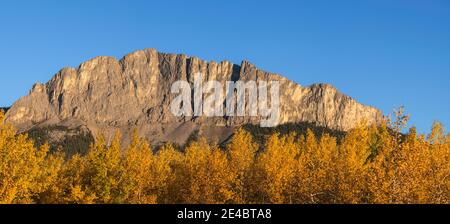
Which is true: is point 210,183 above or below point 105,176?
below

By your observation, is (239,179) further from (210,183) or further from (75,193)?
(75,193)

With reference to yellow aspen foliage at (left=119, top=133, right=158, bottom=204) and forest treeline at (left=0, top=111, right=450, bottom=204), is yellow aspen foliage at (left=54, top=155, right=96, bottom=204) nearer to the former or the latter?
forest treeline at (left=0, top=111, right=450, bottom=204)

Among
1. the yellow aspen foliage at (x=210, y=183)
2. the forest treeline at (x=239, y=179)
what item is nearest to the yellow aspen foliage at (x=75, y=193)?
the forest treeline at (x=239, y=179)

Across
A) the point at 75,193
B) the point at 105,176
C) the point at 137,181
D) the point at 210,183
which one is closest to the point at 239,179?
the point at 210,183

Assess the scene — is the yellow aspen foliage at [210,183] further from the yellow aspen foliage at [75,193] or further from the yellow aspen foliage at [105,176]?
the yellow aspen foliage at [75,193]

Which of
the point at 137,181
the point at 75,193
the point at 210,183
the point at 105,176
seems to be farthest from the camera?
the point at 137,181

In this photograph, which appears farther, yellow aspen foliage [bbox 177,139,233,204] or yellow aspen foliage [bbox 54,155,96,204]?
yellow aspen foliage [bbox 177,139,233,204]

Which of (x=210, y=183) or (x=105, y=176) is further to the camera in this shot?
(x=105, y=176)

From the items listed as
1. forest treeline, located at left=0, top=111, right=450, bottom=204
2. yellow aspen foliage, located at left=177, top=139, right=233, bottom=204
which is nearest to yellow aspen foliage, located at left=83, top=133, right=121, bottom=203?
forest treeline, located at left=0, top=111, right=450, bottom=204

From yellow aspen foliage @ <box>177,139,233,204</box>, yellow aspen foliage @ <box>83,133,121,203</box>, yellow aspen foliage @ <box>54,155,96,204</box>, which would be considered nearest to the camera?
yellow aspen foliage @ <box>54,155,96,204</box>

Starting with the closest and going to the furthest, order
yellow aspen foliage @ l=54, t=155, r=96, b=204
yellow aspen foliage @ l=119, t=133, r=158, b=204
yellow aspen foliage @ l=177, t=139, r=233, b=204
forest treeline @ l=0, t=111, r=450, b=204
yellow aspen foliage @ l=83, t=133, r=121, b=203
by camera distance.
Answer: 1. forest treeline @ l=0, t=111, r=450, b=204
2. yellow aspen foliage @ l=54, t=155, r=96, b=204
3. yellow aspen foliage @ l=177, t=139, r=233, b=204
4. yellow aspen foliage @ l=83, t=133, r=121, b=203
5. yellow aspen foliage @ l=119, t=133, r=158, b=204

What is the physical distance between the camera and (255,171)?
5284 cm
